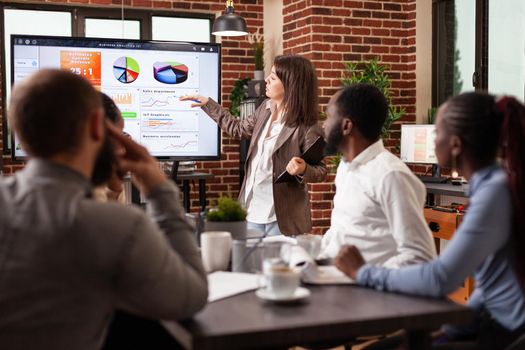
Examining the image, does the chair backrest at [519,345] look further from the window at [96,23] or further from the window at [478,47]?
the window at [96,23]

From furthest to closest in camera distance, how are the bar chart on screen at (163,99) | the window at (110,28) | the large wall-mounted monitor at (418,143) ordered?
the window at (110,28)
the large wall-mounted monitor at (418,143)
the bar chart on screen at (163,99)

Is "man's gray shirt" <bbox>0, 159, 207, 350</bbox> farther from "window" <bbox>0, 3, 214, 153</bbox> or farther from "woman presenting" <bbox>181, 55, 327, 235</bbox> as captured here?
"window" <bbox>0, 3, 214, 153</bbox>

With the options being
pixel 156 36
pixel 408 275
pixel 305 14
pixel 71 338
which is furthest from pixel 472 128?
pixel 156 36

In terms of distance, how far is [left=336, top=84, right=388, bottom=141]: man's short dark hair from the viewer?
2244 millimetres

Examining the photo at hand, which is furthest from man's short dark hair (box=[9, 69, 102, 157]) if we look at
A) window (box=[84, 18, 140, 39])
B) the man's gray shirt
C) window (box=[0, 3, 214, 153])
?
window (box=[84, 18, 140, 39])

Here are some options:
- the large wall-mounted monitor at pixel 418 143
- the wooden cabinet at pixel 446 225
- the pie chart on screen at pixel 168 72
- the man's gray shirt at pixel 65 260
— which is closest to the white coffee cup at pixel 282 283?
the man's gray shirt at pixel 65 260

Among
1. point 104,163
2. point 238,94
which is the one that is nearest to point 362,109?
point 104,163

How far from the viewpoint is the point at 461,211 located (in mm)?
A: 4348

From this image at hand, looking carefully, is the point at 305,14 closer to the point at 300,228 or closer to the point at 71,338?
the point at 300,228

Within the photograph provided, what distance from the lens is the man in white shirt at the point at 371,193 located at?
6.32 ft

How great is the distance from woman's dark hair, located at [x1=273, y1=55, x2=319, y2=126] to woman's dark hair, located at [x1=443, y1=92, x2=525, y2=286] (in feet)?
5.73

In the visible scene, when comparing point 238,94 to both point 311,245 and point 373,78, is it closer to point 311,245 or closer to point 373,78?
point 373,78

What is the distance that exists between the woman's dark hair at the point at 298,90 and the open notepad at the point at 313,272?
65.3 inches

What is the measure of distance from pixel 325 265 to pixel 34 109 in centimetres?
106
